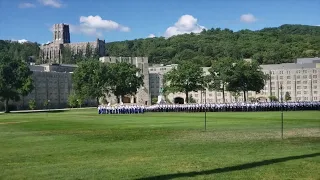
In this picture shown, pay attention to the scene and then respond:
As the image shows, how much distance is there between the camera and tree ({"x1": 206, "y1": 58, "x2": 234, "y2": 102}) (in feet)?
352

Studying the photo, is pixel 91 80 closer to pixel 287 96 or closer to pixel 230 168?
pixel 287 96

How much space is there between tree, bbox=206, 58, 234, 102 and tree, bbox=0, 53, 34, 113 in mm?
41904

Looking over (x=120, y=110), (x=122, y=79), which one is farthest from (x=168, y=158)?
(x=122, y=79)

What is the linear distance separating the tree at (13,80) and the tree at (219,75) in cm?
4190

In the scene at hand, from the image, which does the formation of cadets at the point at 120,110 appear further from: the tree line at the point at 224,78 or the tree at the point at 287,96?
the tree at the point at 287,96

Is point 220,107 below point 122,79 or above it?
below

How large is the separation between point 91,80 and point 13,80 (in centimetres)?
1844

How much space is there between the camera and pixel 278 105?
221ft

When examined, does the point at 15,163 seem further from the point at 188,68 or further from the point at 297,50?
the point at 297,50

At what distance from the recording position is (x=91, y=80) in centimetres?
11188

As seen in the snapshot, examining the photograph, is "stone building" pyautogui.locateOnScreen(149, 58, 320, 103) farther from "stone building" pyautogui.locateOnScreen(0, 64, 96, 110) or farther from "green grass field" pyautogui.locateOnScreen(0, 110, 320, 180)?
"green grass field" pyautogui.locateOnScreen(0, 110, 320, 180)

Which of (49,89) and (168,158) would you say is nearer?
(168,158)

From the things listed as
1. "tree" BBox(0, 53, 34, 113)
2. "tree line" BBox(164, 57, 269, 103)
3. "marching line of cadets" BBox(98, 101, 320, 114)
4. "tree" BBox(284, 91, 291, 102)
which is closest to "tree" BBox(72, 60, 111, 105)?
"tree" BBox(0, 53, 34, 113)

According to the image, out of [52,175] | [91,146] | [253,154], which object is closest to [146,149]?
[91,146]
